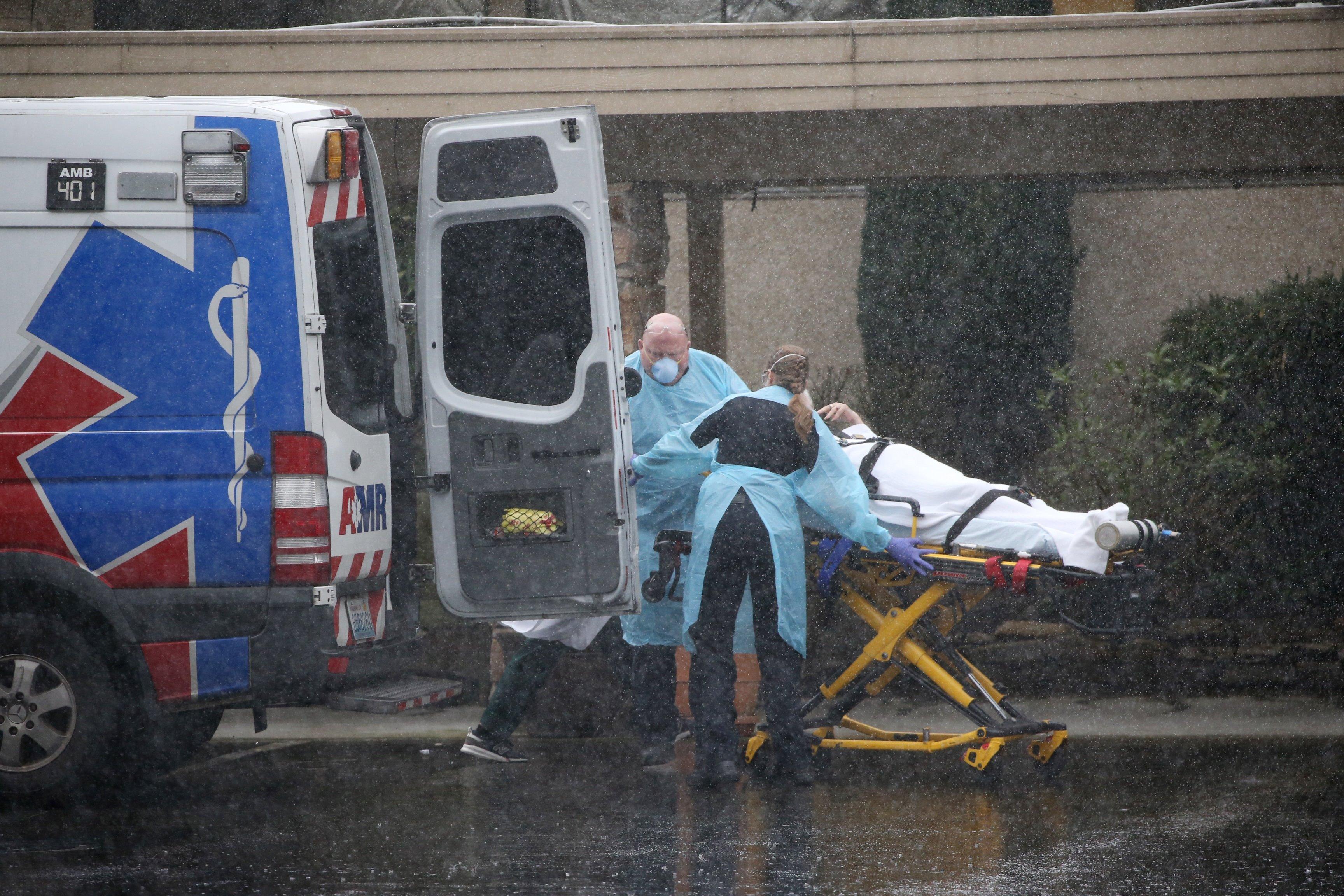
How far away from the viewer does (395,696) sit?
5.13 m

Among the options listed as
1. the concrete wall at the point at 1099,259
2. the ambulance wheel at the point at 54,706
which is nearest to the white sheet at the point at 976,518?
the ambulance wheel at the point at 54,706

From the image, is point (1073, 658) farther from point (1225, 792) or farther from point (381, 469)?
point (381, 469)

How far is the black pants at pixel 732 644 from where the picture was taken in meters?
5.52

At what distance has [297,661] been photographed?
4.85m

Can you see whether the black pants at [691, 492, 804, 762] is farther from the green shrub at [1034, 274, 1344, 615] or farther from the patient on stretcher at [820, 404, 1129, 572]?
the green shrub at [1034, 274, 1344, 615]

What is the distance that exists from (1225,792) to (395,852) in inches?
118

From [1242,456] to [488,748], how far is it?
14.2 feet

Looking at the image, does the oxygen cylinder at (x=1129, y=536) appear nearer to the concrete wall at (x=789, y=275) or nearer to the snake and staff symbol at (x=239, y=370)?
the snake and staff symbol at (x=239, y=370)

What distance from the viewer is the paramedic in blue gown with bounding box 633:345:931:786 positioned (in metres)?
5.54

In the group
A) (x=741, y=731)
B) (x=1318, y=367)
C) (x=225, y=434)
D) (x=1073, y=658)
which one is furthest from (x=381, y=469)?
(x=1318, y=367)

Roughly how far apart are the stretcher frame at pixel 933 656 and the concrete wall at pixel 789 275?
252 inches

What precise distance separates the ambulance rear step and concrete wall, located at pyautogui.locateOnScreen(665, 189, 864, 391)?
711cm

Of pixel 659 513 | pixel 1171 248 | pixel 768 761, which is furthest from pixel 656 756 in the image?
pixel 1171 248

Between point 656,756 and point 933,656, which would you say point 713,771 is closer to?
point 656,756
